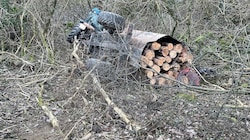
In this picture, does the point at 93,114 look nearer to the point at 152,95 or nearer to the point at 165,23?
the point at 152,95

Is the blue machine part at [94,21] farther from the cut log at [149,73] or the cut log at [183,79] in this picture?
A: the cut log at [183,79]

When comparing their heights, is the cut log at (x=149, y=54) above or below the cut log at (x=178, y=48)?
below

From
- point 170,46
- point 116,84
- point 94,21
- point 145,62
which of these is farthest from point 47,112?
point 94,21

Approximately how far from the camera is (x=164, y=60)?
5.12 m

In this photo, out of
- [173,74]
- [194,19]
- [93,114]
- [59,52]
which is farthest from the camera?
[194,19]

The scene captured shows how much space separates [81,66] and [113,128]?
74.7 inches

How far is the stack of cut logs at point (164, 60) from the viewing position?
5.01 meters

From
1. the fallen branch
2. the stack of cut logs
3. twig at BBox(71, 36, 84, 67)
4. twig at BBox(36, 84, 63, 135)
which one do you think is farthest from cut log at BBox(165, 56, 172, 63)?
twig at BBox(36, 84, 63, 135)

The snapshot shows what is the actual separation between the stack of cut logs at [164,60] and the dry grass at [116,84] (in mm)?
191

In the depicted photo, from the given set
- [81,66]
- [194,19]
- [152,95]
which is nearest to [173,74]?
[152,95]

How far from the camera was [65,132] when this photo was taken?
3680mm

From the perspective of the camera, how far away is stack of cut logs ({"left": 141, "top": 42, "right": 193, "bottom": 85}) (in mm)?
5012

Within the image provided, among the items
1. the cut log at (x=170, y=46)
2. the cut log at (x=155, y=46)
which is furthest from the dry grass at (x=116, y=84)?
the cut log at (x=170, y=46)

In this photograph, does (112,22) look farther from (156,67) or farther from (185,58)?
(185,58)
